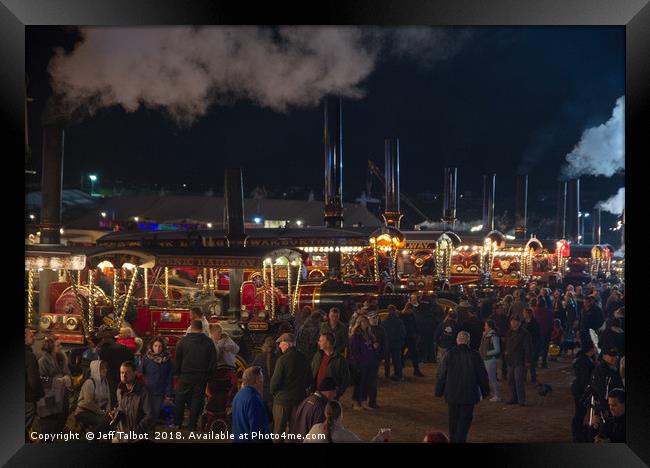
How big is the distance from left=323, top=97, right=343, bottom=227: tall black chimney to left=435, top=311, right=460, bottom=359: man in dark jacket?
4.41 meters

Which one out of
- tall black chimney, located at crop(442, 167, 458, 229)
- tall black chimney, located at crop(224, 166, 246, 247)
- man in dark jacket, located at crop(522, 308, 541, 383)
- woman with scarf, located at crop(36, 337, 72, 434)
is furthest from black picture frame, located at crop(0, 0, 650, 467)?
tall black chimney, located at crop(442, 167, 458, 229)

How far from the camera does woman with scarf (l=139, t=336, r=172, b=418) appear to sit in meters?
5.54

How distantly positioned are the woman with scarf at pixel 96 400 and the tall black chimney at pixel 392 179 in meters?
6.91

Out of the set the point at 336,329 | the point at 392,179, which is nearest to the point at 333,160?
the point at 392,179

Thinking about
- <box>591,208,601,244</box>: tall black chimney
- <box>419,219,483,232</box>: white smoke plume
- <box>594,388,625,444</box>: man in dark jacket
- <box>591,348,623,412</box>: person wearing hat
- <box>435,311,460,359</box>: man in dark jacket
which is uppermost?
<box>419,219,483,232</box>: white smoke plume

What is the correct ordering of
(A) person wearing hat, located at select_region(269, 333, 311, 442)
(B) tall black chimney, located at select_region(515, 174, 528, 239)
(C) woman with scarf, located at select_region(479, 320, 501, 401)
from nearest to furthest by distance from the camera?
(A) person wearing hat, located at select_region(269, 333, 311, 442) → (C) woman with scarf, located at select_region(479, 320, 501, 401) → (B) tall black chimney, located at select_region(515, 174, 528, 239)

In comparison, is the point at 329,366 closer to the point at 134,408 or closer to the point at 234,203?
the point at 134,408

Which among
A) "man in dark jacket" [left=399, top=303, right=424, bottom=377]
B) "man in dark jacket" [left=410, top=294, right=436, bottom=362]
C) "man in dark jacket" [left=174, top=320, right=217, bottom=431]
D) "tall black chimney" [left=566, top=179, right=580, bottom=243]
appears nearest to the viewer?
"man in dark jacket" [left=174, top=320, right=217, bottom=431]

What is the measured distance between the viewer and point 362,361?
6.09 metres

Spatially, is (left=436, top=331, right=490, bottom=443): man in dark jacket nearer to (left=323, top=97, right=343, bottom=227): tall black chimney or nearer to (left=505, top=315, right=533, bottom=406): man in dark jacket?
(left=505, top=315, right=533, bottom=406): man in dark jacket

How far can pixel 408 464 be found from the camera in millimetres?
5438

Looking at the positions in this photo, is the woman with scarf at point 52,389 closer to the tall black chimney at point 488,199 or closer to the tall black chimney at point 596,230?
the tall black chimney at point 596,230

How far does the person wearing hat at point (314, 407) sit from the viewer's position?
4.89m

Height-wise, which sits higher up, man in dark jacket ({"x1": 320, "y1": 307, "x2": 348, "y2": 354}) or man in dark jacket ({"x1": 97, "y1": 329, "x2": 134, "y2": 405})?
man in dark jacket ({"x1": 320, "y1": 307, "x2": 348, "y2": 354})
